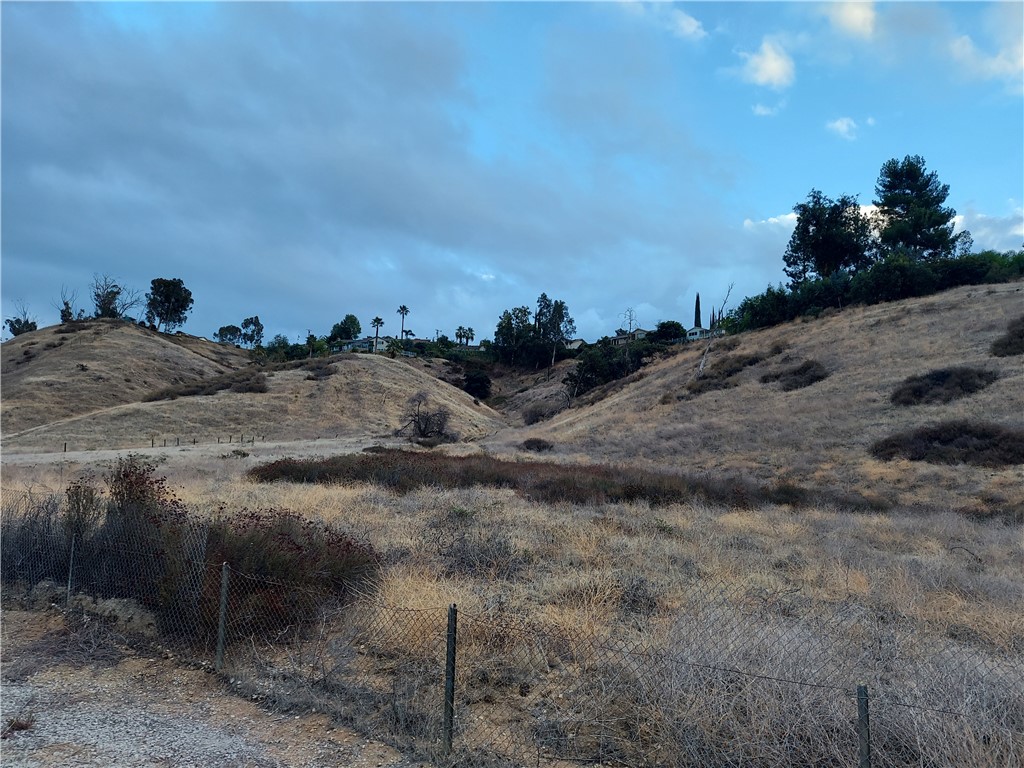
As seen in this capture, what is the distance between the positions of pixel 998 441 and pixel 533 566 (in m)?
19.7

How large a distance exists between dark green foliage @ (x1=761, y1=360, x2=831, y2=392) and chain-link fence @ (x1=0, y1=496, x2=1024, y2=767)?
3105 cm

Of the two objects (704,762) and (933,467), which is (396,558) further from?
(933,467)

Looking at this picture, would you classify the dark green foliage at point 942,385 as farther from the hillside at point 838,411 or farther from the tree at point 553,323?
the tree at point 553,323

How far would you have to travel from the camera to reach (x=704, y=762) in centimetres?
397

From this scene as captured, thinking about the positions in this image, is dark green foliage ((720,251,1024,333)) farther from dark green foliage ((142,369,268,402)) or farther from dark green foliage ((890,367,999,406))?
dark green foliage ((142,369,268,402))

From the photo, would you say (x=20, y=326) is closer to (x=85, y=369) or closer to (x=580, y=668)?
(x=85, y=369)

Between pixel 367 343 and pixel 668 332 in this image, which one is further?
pixel 367 343

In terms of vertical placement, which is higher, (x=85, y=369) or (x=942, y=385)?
(x=85, y=369)

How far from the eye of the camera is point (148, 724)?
4848mm

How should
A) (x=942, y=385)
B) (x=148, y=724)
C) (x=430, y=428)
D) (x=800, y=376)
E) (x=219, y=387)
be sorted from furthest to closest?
(x=219, y=387) < (x=430, y=428) < (x=800, y=376) < (x=942, y=385) < (x=148, y=724)

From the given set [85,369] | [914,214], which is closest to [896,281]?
[914,214]

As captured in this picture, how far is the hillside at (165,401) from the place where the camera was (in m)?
44.3

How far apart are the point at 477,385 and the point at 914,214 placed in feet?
177

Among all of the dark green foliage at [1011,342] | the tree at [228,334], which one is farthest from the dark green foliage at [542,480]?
the tree at [228,334]
